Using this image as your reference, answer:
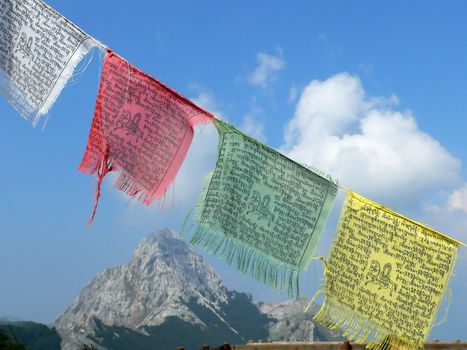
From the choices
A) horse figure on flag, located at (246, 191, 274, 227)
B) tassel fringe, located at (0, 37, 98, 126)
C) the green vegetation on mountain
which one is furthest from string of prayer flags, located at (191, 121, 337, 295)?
the green vegetation on mountain

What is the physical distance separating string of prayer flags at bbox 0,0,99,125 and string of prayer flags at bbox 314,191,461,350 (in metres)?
3.18

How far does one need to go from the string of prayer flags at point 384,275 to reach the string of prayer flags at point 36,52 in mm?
3177

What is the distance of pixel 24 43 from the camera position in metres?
6.99

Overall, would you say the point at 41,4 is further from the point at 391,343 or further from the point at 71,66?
the point at 391,343

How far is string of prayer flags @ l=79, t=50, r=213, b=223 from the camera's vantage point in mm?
6168

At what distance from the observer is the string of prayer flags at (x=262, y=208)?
5.69 m

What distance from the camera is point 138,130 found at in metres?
6.32

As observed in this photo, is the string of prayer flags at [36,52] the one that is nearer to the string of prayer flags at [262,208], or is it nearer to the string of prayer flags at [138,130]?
the string of prayer flags at [138,130]

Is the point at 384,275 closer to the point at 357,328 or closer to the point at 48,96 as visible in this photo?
the point at 357,328

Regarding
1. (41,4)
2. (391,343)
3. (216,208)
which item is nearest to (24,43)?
(41,4)

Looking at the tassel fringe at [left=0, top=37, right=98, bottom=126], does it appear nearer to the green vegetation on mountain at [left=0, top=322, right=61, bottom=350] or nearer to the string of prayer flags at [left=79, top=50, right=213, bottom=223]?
the string of prayer flags at [left=79, top=50, right=213, bottom=223]

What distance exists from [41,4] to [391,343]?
4862 mm

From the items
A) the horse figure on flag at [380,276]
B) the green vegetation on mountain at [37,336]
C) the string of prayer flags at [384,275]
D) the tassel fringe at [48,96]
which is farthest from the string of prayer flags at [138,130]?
the green vegetation on mountain at [37,336]

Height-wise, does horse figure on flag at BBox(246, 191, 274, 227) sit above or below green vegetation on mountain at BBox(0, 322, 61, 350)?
above
